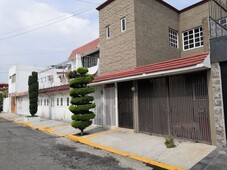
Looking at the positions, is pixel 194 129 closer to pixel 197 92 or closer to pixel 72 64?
pixel 197 92

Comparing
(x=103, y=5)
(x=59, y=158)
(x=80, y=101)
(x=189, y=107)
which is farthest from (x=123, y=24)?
(x=59, y=158)

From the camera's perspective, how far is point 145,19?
1423cm

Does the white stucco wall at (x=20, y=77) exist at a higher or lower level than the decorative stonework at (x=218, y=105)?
higher

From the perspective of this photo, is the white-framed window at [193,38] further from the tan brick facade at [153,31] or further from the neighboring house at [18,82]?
the neighboring house at [18,82]

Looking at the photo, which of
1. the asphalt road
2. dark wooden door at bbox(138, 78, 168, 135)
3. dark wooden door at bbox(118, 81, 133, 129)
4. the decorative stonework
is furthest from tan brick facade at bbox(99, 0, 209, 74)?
the asphalt road

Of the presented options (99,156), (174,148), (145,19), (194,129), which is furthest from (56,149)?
(145,19)

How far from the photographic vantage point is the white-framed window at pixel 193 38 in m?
15.9

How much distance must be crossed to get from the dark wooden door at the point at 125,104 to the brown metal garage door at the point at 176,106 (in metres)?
0.89

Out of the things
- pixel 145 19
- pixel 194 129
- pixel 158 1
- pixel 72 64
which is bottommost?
pixel 194 129

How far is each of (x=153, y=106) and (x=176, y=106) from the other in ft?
4.37

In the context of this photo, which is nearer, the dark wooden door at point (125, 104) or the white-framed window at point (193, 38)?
the dark wooden door at point (125, 104)

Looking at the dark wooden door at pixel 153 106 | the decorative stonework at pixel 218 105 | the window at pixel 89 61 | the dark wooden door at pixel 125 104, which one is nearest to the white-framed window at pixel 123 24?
the dark wooden door at pixel 125 104

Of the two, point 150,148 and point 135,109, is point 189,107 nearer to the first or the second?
point 150,148

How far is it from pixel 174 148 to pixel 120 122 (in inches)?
196
